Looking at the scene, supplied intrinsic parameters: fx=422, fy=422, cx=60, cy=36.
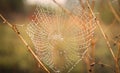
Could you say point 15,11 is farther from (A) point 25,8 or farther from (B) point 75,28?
(B) point 75,28

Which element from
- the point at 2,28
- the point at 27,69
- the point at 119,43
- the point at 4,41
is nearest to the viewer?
the point at 119,43

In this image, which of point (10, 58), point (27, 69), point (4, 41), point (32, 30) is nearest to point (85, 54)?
point (32, 30)

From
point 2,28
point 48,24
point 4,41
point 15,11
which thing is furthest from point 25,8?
point 48,24

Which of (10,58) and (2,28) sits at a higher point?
(2,28)

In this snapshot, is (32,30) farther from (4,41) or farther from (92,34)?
Result: (4,41)

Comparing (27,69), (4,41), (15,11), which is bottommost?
(27,69)

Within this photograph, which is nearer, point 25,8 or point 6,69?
point 6,69

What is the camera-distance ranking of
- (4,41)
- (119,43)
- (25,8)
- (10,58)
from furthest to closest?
(25,8)
(4,41)
(10,58)
(119,43)
